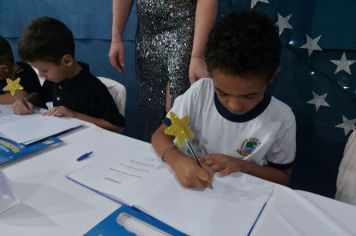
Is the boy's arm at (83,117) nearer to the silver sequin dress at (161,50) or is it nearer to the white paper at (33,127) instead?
the white paper at (33,127)

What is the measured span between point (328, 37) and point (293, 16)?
179mm

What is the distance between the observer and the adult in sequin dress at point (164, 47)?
1055 mm

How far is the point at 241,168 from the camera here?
2.68ft

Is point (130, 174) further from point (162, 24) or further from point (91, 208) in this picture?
point (162, 24)

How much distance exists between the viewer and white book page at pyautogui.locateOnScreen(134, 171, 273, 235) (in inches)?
22.0

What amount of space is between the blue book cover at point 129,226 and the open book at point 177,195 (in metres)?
0.01

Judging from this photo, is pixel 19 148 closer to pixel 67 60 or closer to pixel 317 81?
pixel 67 60

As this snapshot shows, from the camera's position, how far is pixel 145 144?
34.9 inches

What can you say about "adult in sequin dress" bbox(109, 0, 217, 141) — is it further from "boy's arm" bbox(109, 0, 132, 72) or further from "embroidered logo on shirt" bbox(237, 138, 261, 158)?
"embroidered logo on shirt" bbox(237, 138, 261, 158)

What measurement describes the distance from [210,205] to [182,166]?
0.42ft

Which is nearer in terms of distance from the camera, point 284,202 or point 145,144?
point 284,202

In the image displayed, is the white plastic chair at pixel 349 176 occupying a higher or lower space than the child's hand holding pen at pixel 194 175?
lower

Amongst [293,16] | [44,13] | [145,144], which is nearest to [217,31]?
[145,144]

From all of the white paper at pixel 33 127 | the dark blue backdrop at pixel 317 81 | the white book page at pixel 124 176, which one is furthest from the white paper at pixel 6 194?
the dark blue backdrop at pixel 317 81
